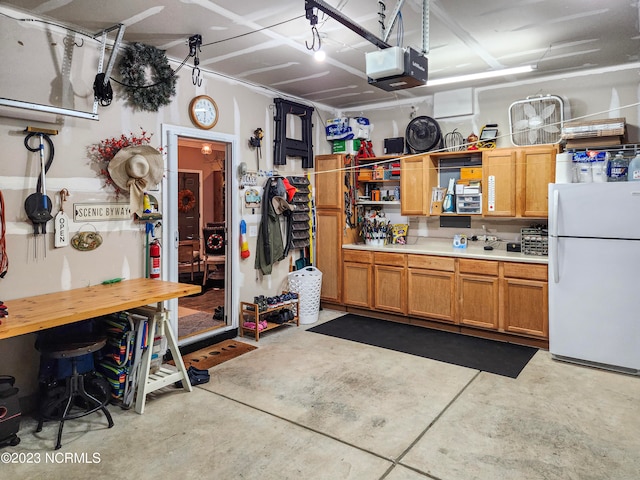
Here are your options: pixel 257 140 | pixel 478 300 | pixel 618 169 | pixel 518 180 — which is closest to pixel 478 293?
pixel 478 300

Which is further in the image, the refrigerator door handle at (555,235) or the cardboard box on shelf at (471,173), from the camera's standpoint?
the cardboard box on shelf at (471,173)

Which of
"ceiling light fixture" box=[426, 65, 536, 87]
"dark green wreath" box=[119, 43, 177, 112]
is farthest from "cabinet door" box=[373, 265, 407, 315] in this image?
"dark green wreath" box=[119, 43, 177, 112]

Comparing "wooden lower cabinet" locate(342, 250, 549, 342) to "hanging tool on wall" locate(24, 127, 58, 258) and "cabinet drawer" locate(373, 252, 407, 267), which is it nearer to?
"cabinet drawer" locate(373, 252, 407, 267)

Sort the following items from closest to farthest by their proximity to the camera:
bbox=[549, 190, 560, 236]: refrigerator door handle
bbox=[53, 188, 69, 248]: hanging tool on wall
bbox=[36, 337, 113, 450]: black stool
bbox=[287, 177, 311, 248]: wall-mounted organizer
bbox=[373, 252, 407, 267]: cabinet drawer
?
bbox=[36, 337, 113, 450]: black stool, bbox=[53, 188, 69, 248]: hanging tool on wall, bbox=[549, 190, 560, 236]: refrigerator door handle, bbox=[373, 252, 407, 267]: cabinet drawer, bbox=[287, 177, 311, 248]: wall-mounted organizer

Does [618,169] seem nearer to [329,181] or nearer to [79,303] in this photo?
[329,181]

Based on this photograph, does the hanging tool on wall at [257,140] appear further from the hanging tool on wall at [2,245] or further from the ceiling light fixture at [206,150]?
the ceiling light fixture at [206,150]

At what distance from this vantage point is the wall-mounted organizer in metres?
5.11

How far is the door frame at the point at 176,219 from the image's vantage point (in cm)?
382

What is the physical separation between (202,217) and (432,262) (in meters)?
4.98

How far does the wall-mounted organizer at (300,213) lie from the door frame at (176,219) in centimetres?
81

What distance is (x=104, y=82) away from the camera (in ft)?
10.5

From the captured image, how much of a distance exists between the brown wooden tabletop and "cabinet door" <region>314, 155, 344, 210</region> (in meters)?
2.59

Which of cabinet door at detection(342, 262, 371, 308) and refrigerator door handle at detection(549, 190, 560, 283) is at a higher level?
refrigerator door handle at detection(549, 190, 560, 283)

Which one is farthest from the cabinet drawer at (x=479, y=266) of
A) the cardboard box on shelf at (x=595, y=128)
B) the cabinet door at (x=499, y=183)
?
the cardboard box on shelf at (x=595, y=128)
